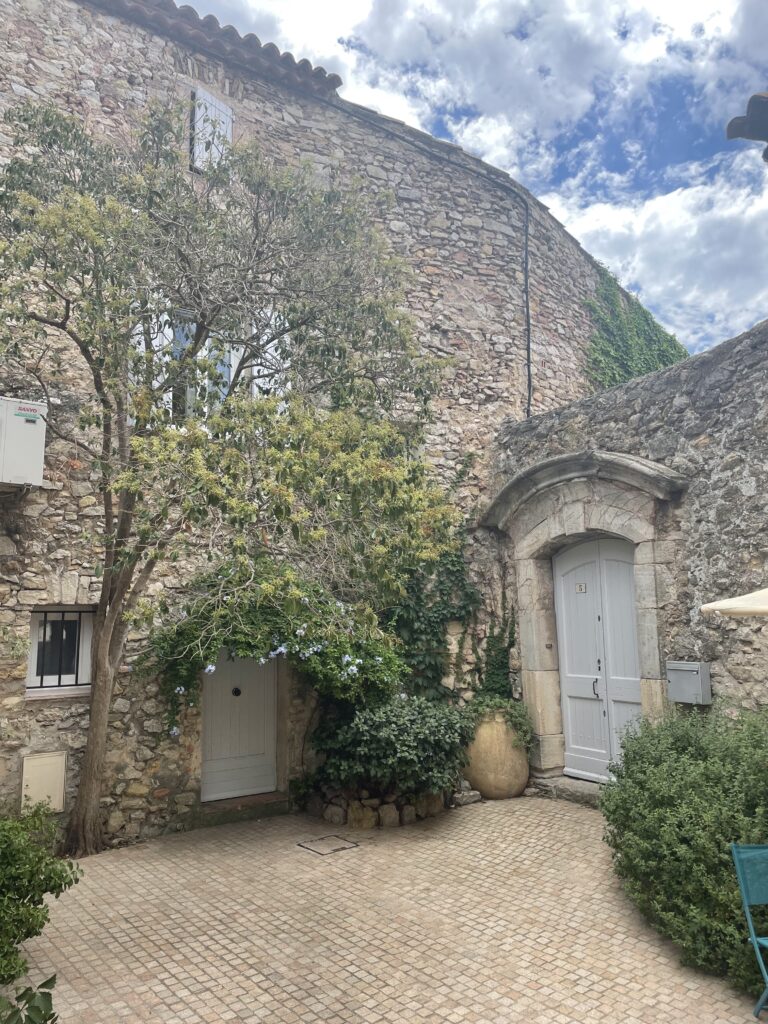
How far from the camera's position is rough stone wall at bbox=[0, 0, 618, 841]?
557 centimetres

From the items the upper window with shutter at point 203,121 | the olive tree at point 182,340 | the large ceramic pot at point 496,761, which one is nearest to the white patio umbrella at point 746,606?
the olive tree at point 182,340

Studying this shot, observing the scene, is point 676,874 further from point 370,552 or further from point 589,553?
point 589,553

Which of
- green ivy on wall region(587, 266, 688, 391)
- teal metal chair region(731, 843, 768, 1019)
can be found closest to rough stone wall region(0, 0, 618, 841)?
green ivy on wall region(587, 266, 688, 391)

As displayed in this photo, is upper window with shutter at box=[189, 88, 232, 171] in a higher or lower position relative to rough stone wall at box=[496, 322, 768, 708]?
higher

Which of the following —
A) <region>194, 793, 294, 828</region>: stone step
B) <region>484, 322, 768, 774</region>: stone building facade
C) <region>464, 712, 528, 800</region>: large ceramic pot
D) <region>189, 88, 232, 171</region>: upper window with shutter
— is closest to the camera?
<region>484, 322, 768, 774</region>: stone building facade

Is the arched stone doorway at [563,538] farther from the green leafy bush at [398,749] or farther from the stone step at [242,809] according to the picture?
the stone step at [242,809]

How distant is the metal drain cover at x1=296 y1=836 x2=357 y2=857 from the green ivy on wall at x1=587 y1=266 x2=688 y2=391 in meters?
6.73

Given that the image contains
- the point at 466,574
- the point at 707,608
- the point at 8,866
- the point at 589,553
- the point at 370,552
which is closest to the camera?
the point at 8,866

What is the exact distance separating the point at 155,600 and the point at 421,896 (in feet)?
10.2

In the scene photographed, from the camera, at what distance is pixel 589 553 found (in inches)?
267

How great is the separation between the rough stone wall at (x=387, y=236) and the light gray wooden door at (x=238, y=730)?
12.8 inches

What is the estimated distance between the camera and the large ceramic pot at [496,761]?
662 centimetres

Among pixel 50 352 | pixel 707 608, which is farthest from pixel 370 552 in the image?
pixel 50 352

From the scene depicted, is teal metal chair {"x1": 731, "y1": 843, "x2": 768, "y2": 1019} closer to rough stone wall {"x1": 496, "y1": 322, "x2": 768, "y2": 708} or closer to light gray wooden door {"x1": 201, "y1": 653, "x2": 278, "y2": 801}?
rough stone wall {"x1": 496, "y1": 322, "x2": 768, "y2": 708}
